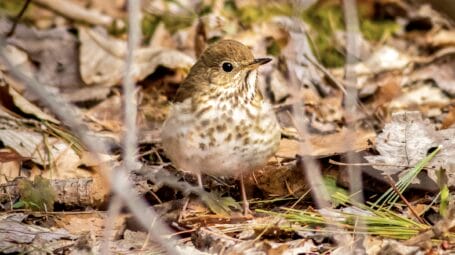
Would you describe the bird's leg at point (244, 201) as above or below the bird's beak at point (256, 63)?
below

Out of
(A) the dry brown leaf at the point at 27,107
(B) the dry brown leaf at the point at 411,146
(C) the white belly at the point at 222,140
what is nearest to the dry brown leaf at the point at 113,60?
(A) the dry brown leaf at the point at 27,107

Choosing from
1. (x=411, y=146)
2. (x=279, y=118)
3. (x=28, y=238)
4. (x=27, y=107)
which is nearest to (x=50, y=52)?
(x=27, y=107)

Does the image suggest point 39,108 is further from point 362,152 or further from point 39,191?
point 362,152

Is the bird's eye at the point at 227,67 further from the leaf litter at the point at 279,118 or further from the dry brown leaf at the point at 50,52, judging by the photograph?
the dry brown leaf at the point at 50,52

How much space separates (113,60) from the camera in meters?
6.31

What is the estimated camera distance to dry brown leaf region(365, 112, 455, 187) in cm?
407

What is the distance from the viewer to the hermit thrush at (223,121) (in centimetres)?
406

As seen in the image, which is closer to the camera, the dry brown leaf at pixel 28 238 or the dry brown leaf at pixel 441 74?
the dry brown leaf at pixel 28 238

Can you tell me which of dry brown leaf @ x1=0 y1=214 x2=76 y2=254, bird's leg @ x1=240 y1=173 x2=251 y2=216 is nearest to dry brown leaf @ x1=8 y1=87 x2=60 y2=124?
dry brown leaf @ x1=0 y1=214 x2=76 y2=254

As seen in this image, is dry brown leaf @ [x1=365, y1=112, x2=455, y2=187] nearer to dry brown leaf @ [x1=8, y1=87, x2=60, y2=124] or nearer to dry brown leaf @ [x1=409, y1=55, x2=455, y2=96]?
dry brown leaf @ [x1=409, y1=55, x2=455, y2=96]

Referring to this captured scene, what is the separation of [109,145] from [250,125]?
1.34 m

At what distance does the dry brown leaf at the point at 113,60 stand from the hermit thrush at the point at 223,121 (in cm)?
156

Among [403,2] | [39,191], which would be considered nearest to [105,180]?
[39,191]

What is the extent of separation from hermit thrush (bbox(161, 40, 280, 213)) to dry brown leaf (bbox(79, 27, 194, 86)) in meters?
1.56
